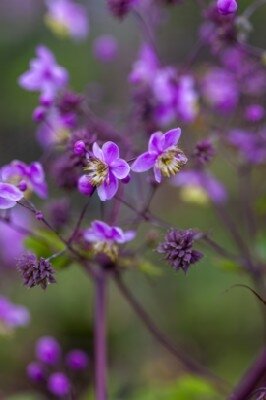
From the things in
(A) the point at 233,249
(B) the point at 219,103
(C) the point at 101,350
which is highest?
(A) the point at 233,249

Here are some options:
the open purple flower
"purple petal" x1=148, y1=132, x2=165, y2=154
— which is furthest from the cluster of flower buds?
"purple petal" x1=148, y1=132, x2=165, y2=154

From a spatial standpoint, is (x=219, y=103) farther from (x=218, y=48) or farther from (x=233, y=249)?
(x=233, y=249)

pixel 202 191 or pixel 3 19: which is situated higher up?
pixel 3 19

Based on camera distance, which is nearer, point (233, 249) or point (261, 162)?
point (261, 162)

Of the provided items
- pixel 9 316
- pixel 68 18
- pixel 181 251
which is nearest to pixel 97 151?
pixel 181 251

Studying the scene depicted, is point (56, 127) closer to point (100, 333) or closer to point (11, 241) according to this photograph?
point (100, 333)

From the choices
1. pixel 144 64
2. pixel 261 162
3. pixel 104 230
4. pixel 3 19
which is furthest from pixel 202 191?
pixel 3 19

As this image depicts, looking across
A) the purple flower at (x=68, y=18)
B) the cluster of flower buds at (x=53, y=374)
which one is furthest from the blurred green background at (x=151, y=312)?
the cluster of flower buds at (x=53, y=374)
